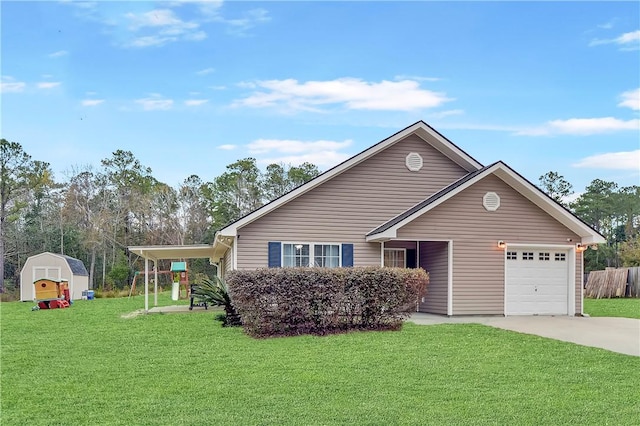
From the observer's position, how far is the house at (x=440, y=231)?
15.4 m

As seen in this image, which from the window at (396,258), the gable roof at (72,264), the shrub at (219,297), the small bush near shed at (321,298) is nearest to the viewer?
the small bush near shed at (321,298)

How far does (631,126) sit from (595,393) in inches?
650

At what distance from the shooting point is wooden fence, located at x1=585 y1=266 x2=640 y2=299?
25984 millimetres

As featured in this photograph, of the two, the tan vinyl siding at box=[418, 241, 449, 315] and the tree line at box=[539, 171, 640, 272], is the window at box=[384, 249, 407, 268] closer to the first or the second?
the tan vinyl siding at box=[418, 241, 449, 315]

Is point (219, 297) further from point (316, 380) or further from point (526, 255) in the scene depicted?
point (526, 255)

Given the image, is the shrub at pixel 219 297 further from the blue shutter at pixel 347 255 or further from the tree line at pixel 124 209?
the tree line at pixel 124 209

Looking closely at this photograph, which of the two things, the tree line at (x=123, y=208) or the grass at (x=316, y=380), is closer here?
the grass at (x=316, y=380)

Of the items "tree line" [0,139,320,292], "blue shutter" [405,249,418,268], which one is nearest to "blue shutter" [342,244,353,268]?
"blue shutter" [405,249,418,268]

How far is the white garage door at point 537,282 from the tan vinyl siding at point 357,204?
10.4 feet

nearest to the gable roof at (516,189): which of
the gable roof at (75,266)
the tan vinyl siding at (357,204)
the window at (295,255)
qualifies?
the tan vinyl siding at (357,204)

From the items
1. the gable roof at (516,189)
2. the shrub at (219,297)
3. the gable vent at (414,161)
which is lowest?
the shrub at (219,297)

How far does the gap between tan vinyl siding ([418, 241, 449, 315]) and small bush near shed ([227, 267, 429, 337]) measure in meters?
3.35

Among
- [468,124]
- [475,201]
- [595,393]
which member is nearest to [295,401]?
[595,393]

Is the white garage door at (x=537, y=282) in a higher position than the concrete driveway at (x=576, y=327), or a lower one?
higher
